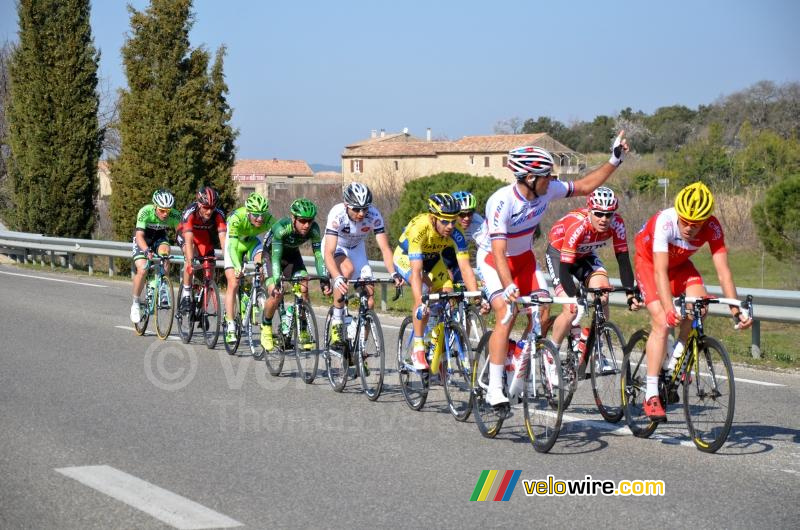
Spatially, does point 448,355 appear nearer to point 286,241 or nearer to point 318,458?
point 318,458

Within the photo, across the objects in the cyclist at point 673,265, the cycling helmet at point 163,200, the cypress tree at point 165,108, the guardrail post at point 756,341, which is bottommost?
the guardrail post at point 756,341

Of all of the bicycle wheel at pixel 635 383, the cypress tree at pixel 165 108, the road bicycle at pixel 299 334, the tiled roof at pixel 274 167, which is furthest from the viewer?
the tiled roof at pixel 274 167

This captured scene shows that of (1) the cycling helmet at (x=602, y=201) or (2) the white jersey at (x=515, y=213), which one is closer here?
(2) the white jersey at (x=515, y=213)

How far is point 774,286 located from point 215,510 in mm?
19573

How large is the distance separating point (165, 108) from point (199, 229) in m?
13.6

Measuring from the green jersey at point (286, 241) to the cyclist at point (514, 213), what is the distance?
10.7 ft

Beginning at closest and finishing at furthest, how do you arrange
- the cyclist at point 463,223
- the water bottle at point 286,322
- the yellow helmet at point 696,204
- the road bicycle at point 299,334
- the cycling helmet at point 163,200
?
the yellow helmet at point 696,204, the cyclist at point 463,223, the road bicycle at point 299,334, the water bottle at point 286,322, the cycling helmet at point 163,200

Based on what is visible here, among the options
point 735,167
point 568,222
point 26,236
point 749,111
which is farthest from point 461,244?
point 749,111

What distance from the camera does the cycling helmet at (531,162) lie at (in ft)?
24.6

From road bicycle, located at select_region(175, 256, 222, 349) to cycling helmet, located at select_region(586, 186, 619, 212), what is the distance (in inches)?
239

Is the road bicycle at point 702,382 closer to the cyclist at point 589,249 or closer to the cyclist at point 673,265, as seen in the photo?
the cyclist at point 673,265

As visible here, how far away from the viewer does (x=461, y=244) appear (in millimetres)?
9133

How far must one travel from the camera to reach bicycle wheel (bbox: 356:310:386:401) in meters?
9.47

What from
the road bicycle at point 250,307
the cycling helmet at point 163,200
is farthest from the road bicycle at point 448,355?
the cycling helmet at point 163,200
